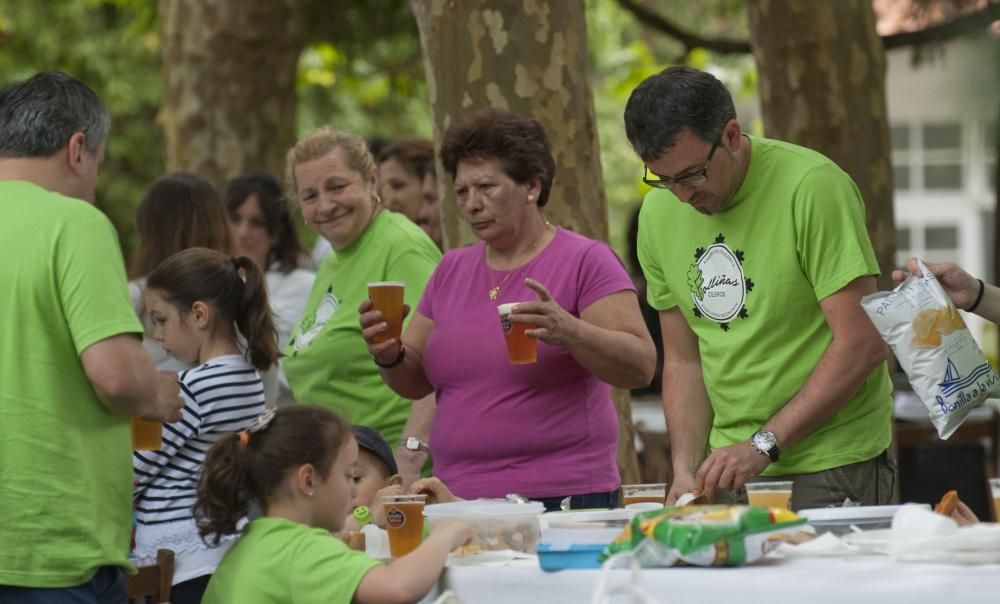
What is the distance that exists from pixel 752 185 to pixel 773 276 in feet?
0.86

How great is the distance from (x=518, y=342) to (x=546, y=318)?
129 mm

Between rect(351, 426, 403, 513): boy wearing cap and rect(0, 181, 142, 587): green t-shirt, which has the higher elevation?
rect(0, 181, 142, 587): green t-shirt

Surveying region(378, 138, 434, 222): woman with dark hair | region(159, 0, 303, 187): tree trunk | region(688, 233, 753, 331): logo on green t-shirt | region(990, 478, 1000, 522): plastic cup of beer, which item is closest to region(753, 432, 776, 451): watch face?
region(688, 233, 753, 331): logo on green t-shirt

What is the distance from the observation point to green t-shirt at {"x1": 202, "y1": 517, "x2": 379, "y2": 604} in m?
3.45

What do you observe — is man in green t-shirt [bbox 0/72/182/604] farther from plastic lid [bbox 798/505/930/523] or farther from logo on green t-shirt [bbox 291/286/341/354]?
logo on green t-shirt [bbox 291/286/341/354]

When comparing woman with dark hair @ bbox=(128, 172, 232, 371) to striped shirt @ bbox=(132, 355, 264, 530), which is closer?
striped shirt @ bbox=(132, 355, 264, 530)

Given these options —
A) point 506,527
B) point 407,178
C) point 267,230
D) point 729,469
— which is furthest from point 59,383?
point 407,178

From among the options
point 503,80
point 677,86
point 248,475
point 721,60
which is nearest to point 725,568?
point 248,475

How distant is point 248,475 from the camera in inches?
Result: 148

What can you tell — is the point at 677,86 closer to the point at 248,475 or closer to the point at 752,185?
the point at 752,185

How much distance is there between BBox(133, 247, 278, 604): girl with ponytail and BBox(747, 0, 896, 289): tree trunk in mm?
5113

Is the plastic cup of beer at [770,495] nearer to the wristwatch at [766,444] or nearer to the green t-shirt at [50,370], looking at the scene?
the wristwatch at [766,444]

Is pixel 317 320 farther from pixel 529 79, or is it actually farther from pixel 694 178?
pixel 694 178

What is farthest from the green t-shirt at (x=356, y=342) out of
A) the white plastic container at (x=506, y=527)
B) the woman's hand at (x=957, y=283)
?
the woman's hand at (x=957, y=283)
